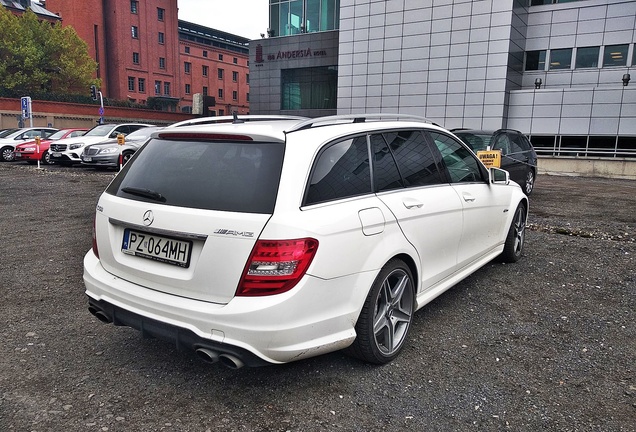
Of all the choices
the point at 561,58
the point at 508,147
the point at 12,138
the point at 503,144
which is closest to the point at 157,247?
the point at 503,144

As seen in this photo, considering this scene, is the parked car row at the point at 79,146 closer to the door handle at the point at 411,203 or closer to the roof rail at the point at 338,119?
the roof rail at the point at 338,119

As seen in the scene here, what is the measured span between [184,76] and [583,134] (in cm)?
6052

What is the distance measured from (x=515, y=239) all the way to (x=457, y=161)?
1784 millimetres

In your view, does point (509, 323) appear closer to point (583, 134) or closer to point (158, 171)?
point (158, 171)

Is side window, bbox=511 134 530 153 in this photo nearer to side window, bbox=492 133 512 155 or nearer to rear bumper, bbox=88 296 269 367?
side window, bbox=492 133 512 155

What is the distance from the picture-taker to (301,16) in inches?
1517

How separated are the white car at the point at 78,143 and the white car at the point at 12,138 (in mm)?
3773

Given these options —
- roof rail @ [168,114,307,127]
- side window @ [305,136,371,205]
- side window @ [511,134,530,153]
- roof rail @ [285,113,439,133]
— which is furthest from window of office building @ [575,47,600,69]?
side window @ [305,136,371,205]

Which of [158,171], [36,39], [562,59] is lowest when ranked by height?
[158,171]

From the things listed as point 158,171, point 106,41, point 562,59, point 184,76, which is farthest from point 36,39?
point 158,171

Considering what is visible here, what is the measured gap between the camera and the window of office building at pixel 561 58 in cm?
2766

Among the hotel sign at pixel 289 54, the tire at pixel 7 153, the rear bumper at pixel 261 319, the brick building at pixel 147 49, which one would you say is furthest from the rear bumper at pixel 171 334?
the brick building at pixel 147 49

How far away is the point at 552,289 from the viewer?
4668 mm

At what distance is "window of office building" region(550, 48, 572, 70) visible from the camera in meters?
27.7
